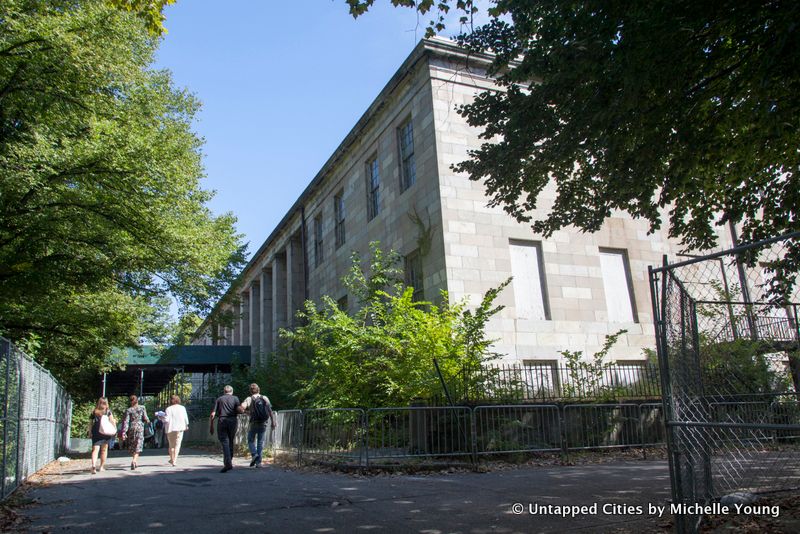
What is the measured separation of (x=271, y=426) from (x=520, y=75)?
12483mm

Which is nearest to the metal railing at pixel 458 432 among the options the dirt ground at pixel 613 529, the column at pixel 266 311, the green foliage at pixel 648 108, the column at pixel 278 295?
the dirt ground at pixel 613 529

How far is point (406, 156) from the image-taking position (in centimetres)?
2166

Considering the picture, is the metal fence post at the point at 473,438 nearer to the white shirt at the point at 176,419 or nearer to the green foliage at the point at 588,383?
the green foliage at the point at 588,383

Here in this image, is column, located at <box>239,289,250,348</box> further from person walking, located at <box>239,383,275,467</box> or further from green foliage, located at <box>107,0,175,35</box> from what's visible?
green foliage, located at <box>107,0,175,35</box>

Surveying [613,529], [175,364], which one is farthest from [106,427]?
[175,364]

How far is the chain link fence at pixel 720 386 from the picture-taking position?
5.55 meters

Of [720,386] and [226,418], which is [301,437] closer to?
[226,418]

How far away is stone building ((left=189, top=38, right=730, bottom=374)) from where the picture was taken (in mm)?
18469

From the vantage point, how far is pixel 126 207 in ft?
53.1

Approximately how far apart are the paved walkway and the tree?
7.15 m

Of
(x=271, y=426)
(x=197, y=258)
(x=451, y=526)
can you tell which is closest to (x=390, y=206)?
(x=197, y=258)

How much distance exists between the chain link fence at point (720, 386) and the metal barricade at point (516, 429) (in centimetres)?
360

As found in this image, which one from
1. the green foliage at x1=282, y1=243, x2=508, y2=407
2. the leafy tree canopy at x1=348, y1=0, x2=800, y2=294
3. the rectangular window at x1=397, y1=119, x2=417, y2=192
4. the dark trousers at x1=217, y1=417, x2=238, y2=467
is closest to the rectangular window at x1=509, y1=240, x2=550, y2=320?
the green foliage at x1=282, y1=243, x2=508, y2=407

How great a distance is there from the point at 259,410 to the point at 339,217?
1589 cm
